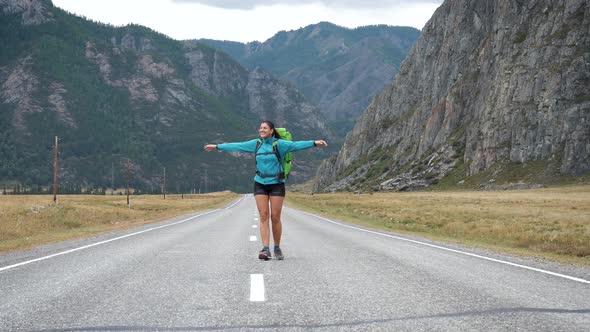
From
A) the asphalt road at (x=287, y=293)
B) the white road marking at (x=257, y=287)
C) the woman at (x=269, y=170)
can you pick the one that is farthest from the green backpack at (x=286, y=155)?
the white road marking at (x=257, y=287)

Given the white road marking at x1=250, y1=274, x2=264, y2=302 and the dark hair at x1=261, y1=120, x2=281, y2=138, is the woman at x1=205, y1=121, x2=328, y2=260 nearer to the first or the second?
the dark hair at x1=261, y1=120, x2=281, y2=138

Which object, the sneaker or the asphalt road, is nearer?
the asphalt road

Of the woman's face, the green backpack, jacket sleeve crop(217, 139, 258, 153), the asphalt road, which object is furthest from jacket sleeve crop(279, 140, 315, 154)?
the asphalt road

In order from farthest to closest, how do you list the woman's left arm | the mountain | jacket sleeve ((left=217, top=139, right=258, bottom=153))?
the mountain
jacket sleeve ((left=217, top=139, right=258, bottom=153))
the woman's left arm

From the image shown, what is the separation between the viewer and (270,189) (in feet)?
36.1

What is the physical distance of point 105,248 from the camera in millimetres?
14234

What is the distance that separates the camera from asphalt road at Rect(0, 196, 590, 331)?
234 inches

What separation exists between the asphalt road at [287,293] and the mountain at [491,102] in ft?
298

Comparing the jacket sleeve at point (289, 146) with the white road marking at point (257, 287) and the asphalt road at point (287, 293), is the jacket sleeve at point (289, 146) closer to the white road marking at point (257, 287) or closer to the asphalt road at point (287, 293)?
the asphalt road at point (287, 293)

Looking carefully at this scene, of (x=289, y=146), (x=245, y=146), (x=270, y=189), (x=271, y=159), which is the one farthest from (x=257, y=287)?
(x=245, y=146)

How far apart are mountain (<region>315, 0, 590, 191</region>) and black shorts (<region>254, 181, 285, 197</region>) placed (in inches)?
3595

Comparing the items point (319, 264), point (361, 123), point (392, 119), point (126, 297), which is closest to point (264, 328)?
point (126, 297)

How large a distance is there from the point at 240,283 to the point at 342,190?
504 feet

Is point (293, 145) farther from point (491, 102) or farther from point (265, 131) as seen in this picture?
point (491, 102)
